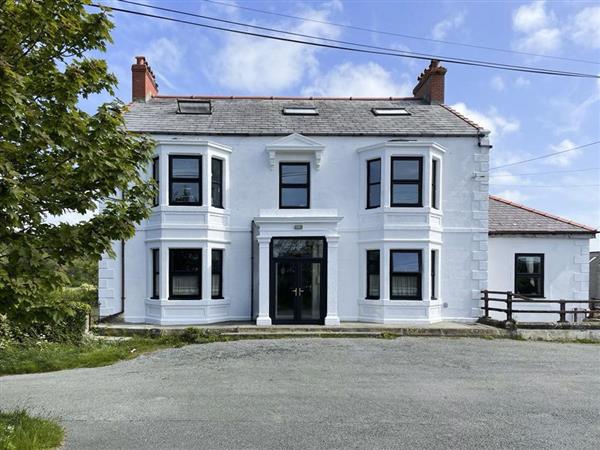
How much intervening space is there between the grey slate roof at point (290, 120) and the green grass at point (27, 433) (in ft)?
34.6

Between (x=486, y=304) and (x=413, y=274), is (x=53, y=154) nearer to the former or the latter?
(x=413, y=274)

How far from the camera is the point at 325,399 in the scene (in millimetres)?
6828

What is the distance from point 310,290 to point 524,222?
29.2ft

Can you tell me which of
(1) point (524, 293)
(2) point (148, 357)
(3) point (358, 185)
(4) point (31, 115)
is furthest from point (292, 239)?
(4) point (31, 115)

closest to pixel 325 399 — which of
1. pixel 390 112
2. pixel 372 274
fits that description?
pixel 372 274

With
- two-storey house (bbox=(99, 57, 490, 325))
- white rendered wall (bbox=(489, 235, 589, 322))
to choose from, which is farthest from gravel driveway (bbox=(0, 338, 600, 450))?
white rendered wall (bbox=(489, 235, 589, 322))

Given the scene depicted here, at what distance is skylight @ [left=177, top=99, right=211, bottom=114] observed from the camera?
15.9 meters

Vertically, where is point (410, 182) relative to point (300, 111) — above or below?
below

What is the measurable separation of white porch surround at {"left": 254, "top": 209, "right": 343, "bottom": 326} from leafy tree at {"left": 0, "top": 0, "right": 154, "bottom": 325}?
8.78 metres

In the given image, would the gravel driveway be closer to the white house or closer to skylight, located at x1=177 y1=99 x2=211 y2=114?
the white house

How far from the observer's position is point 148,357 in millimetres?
10164

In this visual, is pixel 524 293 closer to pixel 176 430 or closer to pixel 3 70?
pixel 176 430

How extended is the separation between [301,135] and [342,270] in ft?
16.4

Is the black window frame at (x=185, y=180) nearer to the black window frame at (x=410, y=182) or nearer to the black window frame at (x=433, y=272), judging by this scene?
the black window frame at (x=410, y=182)
